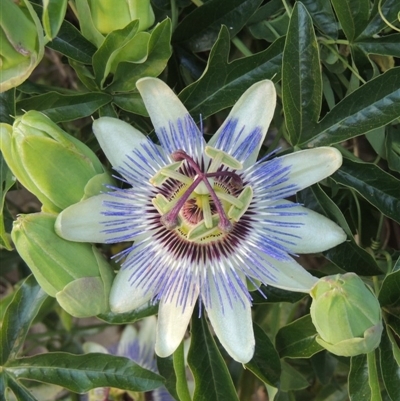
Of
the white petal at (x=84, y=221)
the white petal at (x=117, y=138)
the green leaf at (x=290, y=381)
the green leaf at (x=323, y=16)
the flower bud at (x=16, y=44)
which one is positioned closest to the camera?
the flower bud at (x=16, y=44)

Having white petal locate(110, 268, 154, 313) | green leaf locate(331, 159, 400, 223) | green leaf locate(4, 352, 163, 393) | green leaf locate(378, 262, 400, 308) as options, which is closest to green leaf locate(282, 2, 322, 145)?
green leaf locate(331, 159, 400, 223)

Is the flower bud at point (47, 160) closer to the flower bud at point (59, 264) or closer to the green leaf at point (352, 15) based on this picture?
the flower bud at point (59, 264)

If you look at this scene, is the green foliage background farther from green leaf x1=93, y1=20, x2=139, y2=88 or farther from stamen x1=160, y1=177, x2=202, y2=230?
stamen x1=160, y1=177, x2=202, y2=230

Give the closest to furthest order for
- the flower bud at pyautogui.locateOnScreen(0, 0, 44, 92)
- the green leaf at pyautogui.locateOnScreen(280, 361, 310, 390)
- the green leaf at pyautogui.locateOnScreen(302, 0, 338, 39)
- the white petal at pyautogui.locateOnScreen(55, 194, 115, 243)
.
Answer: the flower bud at pyautogui.locateOnScreen(0, 0, 44, 92) → the white petal at pyautogui.locateOnScreen(55, 194, 115, 243) → the green leaf at pyautogui.locateOnScreen(302, 0, 338, 39) → the green leaf at pyautogui.locateOnScreen(280, 361, 310, 390)

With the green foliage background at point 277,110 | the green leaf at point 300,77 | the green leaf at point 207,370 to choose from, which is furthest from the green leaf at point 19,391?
the green leaf at point 300,77

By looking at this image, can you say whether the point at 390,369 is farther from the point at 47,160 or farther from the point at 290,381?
the point at 47,160

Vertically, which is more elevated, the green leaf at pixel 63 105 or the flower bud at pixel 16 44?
the flower bud at pixel 16 44
